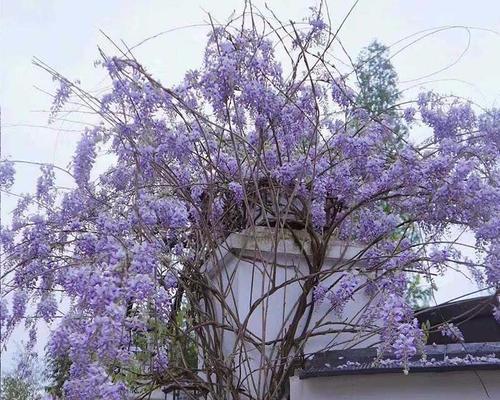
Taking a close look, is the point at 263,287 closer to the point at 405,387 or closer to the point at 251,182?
the point at 251,182

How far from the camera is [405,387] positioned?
3.99m

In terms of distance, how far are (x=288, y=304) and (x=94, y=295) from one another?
1.76m

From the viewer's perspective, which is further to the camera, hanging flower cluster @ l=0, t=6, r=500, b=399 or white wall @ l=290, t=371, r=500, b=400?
hanging flower cluster @ l=0, t=6, r=500, b=399

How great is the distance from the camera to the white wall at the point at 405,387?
3.83 metres

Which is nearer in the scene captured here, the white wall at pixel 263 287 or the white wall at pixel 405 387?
the white wall at pixel 405 387

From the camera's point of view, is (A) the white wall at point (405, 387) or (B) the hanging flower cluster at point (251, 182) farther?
(B) the hanging flower cluster at point (251, 182)

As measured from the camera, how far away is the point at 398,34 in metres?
5.14

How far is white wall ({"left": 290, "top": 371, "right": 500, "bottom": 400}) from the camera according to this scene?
3828mm

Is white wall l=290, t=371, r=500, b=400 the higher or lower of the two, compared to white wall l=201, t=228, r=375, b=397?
lower

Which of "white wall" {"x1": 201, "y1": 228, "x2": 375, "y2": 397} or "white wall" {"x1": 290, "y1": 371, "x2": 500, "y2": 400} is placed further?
"white wall" {"x1": 201, "y1": 228, "x2": 375, "y2": 397}

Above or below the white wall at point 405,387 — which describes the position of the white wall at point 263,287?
above

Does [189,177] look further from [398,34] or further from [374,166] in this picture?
[398,34]

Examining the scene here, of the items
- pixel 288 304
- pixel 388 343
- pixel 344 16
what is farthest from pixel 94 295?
pixel 344 16

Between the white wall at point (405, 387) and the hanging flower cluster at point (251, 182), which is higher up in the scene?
the hanging flower cluster at point (251, 182)
